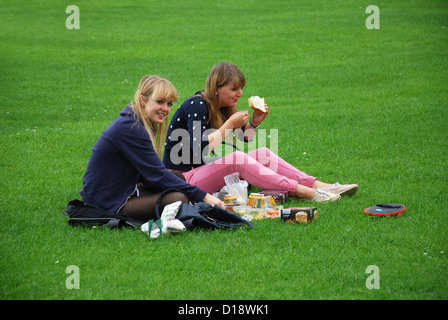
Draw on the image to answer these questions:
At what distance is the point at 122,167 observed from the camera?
5602 mm

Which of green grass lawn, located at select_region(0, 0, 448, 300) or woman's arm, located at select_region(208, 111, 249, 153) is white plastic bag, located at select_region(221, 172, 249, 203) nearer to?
woman's arm, located at select_region(208, 111, 249, 153)

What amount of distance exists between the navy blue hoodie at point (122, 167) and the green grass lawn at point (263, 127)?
0.42 metres

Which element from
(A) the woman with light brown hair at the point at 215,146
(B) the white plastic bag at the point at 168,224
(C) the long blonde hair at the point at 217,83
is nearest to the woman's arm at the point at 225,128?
(A) the woman with light brown hair at the point at 215,146

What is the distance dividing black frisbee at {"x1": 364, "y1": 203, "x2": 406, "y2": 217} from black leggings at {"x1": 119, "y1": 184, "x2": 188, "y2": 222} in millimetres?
1868

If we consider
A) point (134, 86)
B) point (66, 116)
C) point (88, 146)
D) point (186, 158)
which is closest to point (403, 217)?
point (186, 158)

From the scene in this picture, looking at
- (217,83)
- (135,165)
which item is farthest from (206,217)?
(217,83)

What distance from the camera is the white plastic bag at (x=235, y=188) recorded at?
6.23m

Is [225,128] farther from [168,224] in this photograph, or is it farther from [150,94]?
[168,224]

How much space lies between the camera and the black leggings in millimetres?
5523

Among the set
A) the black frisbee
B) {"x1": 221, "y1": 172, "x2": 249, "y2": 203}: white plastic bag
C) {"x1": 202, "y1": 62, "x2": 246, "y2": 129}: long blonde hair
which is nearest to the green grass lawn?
the black frisbee

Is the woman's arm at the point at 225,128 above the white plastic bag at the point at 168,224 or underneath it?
above

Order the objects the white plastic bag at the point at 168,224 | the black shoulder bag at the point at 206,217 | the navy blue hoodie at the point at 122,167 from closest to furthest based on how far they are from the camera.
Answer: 1. the white plastic bag at the point at 168,224
2. the black shoulder bag at the point at 206,217
3. the navy blue hoodie at the point at 122,167

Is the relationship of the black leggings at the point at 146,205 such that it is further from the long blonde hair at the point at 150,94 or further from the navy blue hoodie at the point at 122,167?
the long blonde hair at the point at 150,94

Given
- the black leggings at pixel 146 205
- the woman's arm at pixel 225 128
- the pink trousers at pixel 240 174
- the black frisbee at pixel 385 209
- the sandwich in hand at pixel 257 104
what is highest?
the sandwich in hand at pixel 257 104
